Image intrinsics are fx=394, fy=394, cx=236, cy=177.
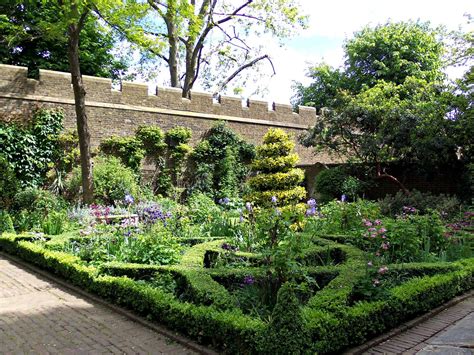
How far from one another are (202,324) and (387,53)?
25.9 meters

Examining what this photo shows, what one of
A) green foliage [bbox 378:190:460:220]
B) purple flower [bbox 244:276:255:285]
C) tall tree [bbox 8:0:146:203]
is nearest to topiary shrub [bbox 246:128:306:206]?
green foliage [bbox 378:190:460:220]

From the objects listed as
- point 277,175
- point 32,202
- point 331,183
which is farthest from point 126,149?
point 331,183

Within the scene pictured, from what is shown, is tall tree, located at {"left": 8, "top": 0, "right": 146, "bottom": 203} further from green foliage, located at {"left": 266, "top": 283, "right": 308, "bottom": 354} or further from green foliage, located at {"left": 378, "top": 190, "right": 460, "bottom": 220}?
green foliage, located at {"left": 266, "top": 283, "right": 308, "bottom": 354}

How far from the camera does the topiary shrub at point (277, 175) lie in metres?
12.2

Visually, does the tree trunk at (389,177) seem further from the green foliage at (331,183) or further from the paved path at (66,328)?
the paved path at (66,328)

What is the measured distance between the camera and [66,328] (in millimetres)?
4293

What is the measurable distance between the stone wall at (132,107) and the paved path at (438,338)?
40.7 feet

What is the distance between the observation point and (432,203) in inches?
448

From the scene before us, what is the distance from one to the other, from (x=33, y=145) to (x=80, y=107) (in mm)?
2817

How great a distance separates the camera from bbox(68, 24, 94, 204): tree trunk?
1116cm

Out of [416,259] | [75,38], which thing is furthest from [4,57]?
[416,259]

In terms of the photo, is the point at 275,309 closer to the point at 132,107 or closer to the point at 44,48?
the point at 132,107

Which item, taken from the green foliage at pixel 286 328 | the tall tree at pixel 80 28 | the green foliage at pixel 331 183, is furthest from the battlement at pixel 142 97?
the green foliage at pixel 286 328

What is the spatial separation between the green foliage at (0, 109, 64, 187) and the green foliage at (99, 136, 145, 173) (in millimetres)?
1671
